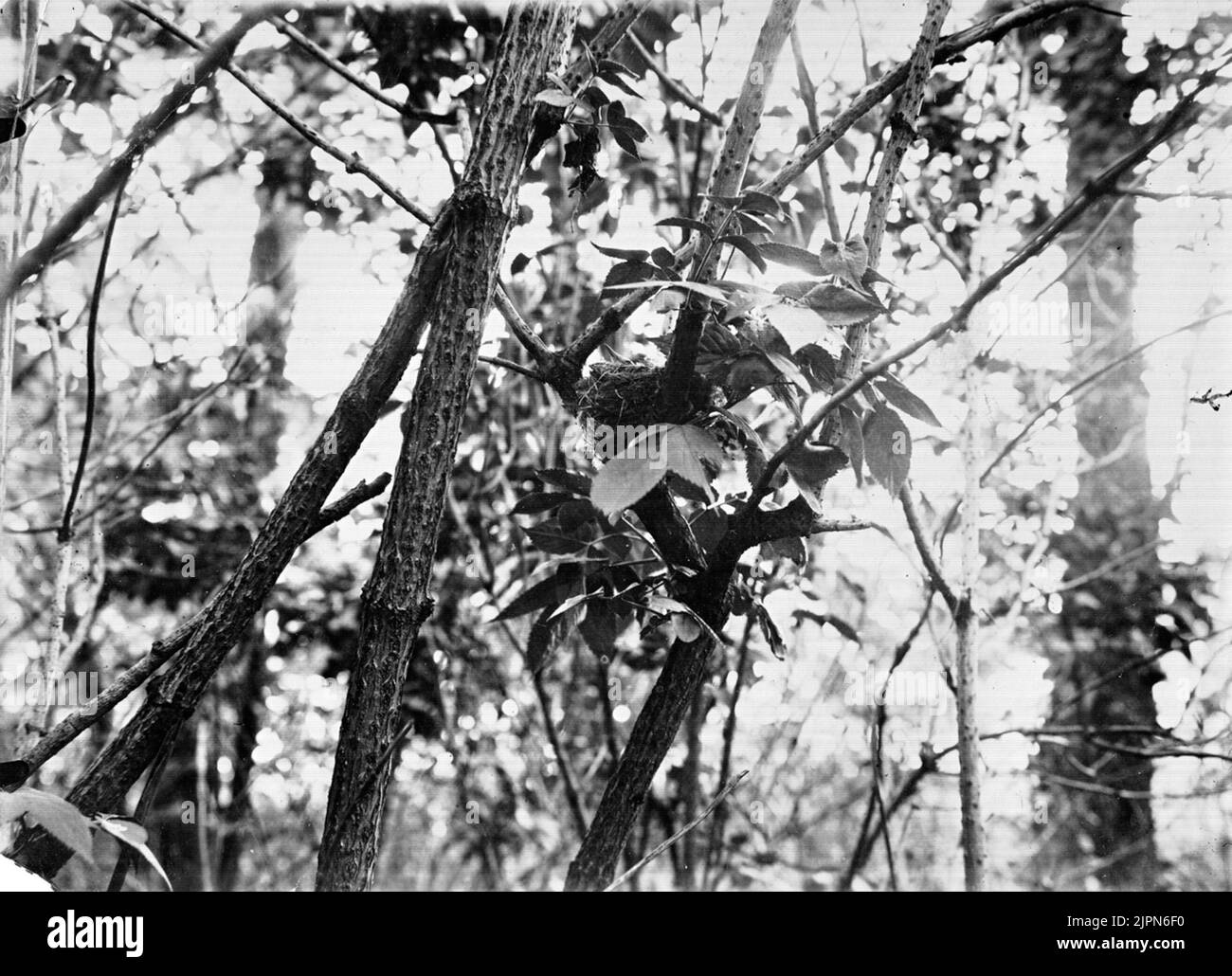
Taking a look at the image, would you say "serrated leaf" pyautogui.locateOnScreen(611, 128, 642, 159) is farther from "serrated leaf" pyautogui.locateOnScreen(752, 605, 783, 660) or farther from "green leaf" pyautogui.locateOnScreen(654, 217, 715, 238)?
"serrated leaf" pyautogui.locateOnScreen(752, 605, 783, 660)

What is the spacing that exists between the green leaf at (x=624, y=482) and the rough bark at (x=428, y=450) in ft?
0.37

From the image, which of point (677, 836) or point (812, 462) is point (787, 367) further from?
point (677, 836)

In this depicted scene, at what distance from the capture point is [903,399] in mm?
742

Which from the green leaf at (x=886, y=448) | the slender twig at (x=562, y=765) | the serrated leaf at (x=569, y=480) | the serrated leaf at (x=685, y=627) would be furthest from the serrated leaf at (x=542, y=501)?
the slender twig at (x=562, y=765)

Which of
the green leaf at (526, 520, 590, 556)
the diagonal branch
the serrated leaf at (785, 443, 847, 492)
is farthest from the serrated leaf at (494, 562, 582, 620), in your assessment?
the diagonal branch

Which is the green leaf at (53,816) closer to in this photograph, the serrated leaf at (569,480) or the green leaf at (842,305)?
the serrated leaf at (569,480)

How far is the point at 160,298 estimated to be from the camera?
5.68 feet

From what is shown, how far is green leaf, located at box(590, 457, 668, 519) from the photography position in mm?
684

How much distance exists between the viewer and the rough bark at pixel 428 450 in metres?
0.65

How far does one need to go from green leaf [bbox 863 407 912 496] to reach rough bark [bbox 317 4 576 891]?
32cm

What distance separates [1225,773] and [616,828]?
4.33ft

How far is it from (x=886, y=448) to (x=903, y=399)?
44 mm
